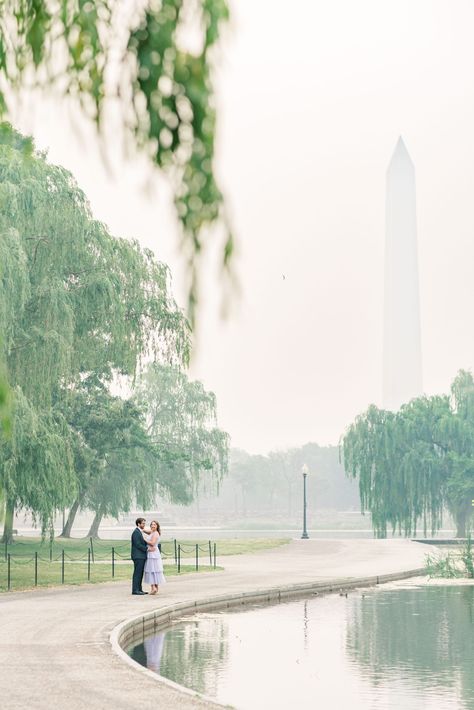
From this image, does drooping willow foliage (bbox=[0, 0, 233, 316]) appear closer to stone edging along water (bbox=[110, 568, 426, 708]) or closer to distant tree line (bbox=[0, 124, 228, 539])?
stone edging along water (bbox=[110, 568, 426, 708])

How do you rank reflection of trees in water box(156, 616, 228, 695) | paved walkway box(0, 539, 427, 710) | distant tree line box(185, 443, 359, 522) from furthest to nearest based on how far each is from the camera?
distant tree line box(185, 443, 359, 522), reflection of trees in water box(156, 616, 228, 695), paved walkway box(0, 539, 427, 710)

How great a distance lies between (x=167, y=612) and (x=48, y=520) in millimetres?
7955

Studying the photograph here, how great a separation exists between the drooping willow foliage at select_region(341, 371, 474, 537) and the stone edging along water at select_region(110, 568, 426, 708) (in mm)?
23132

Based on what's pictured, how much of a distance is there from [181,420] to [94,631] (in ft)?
176

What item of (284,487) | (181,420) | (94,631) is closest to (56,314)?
(94,631)

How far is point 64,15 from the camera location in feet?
13.1

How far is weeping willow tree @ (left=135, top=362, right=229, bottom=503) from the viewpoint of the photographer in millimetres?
70438

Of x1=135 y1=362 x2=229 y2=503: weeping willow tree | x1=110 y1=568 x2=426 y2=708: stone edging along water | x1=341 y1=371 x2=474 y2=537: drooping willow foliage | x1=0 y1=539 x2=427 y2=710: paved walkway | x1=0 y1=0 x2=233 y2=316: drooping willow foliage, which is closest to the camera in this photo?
x1=0 y1=0 x2=233 y2=316: drooping willow foliage

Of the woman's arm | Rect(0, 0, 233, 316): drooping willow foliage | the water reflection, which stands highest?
Rect(0, 0, 233, 316): drooping willow foliage

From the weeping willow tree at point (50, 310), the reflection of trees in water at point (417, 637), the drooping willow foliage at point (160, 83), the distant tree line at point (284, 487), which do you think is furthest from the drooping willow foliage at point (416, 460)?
the distant tree line at point (284, 487)

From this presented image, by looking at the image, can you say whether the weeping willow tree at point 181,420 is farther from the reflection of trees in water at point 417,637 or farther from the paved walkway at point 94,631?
the reflection of trees in water at point 417,637

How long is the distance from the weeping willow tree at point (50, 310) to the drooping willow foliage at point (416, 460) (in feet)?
88.9

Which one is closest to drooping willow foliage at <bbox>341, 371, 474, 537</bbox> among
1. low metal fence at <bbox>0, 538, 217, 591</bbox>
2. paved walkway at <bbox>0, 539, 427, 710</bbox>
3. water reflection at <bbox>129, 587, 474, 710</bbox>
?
low metal fence at <bbox>0, 538, 217, 591</bbox>

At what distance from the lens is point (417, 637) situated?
20.8 m
